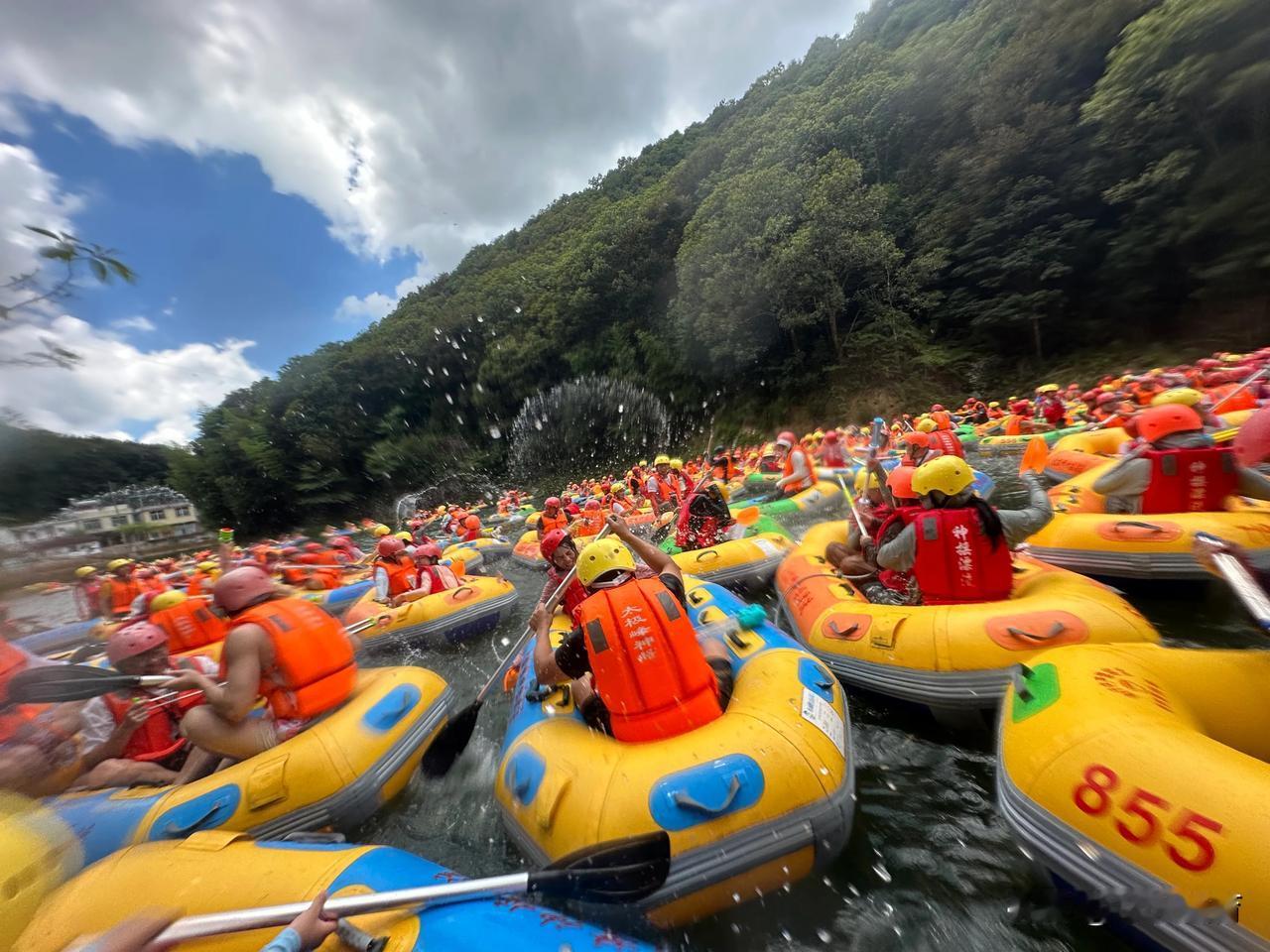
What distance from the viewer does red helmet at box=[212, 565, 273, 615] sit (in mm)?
3504

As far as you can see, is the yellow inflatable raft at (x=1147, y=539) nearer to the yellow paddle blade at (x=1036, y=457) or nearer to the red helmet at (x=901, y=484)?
the red helmet at (x=901, y=484)

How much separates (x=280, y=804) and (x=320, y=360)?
5381 cm

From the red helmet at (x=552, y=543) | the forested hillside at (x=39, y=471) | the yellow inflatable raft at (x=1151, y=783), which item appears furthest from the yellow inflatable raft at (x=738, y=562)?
the forested hillside at (x=39, y=471)

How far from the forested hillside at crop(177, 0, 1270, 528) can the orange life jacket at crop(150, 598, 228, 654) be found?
72.8 feet

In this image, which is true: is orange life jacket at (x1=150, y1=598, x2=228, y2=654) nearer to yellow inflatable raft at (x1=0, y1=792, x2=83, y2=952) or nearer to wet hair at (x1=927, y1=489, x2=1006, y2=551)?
yellow inflatable raft at (x1=0, y1=792, x2=83, y2=952)

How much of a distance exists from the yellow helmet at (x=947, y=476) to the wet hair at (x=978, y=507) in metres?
0.05

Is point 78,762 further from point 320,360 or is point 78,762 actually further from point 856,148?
point 320,360

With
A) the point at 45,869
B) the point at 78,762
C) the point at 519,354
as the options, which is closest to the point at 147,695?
the point at 78,762

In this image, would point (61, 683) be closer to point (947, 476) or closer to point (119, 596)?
point (947, 476)

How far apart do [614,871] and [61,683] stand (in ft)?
10.5

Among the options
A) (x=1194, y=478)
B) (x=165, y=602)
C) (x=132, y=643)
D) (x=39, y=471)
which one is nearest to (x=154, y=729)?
(x=132, y=643)

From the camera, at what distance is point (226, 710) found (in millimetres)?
3271

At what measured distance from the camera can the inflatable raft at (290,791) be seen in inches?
119

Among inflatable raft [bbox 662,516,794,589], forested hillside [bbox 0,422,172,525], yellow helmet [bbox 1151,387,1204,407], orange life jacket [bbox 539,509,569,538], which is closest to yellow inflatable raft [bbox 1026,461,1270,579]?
yellow helmet [bbox 1151,387,1204,407]
